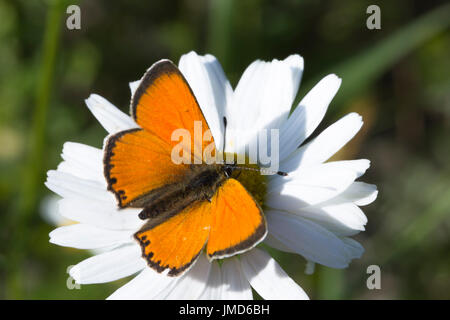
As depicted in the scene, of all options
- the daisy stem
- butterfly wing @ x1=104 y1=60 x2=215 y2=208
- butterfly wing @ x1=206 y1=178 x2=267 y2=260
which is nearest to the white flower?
butterfly wing @ x1=104 y1=60 x2=215 y2=208

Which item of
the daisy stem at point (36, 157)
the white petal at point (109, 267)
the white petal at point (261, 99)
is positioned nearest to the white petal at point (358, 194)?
the white petal at point (261, 99)

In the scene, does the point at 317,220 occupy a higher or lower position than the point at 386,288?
higher

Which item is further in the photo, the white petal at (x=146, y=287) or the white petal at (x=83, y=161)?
the white petal at (x=83, y=161)

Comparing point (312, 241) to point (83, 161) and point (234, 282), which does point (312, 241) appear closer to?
point (234, 282)

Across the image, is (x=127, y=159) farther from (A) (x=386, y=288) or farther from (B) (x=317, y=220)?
(A) (x=386, y=288)

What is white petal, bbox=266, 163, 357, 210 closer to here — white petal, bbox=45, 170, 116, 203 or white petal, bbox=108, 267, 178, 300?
white petal, bbox=108, 267, 178, 300

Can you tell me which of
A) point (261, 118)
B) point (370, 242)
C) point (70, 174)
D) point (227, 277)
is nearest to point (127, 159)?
point (70, 174)

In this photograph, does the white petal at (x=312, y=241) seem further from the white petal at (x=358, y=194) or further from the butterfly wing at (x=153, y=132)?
the butterfly wing at (x=153, y=132)

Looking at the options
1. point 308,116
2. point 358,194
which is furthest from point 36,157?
point 358,194
